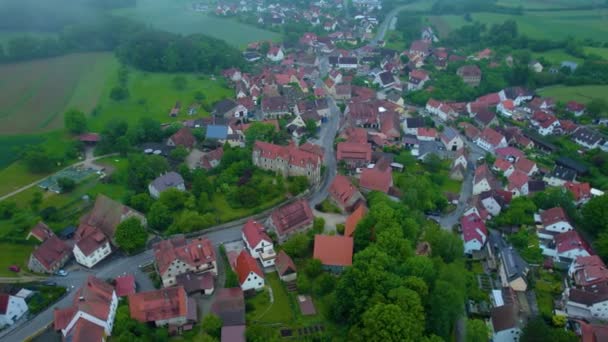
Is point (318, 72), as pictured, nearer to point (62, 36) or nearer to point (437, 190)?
point (437, 190)

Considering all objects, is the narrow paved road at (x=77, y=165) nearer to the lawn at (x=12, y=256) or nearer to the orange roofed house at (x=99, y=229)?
the lawn at (x=12, y=256)

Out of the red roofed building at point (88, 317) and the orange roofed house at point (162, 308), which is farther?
the orange roofed house at point (162, 308)

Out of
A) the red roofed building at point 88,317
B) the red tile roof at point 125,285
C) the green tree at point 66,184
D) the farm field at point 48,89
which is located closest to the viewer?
the red roofed building at point 88,317

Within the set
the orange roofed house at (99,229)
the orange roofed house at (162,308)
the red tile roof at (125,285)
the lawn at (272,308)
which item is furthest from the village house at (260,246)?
the orange roofed house at (99,229)

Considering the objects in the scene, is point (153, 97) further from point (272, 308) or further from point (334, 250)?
point (272, 308)

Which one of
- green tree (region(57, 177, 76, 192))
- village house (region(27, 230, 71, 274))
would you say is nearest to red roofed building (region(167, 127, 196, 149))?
green tree (region(57, 177, 76, 192))

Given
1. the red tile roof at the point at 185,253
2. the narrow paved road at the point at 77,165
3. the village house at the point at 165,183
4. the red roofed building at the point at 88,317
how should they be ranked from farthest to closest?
the narrow paved road at the point at 77,165 → the village house at the point at 165,183 → the red tile roof at the point at 185,253 → the red roofed building at the point at 88,317

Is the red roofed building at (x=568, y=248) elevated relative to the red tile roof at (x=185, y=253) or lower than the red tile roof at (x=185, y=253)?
elevated
